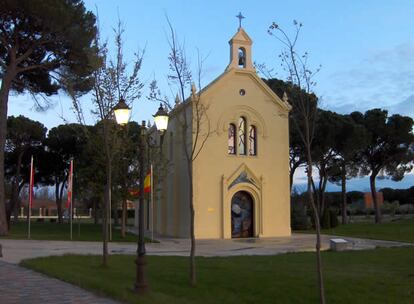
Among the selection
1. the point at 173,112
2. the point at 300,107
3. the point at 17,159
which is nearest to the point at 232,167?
the point at 173,112

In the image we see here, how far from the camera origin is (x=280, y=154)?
36562mm

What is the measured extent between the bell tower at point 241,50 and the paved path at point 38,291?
83.9ft

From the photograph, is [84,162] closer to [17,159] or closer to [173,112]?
[17,159]

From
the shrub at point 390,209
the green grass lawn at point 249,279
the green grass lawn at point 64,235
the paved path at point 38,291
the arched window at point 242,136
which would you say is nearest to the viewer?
the paved path at point 38,291

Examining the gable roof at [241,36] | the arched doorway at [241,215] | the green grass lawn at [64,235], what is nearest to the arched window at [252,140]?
the arched doorway at [241,215]

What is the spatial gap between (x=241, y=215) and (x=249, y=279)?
22.7 metres

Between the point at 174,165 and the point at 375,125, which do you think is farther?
the point at 375,125

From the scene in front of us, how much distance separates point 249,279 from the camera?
1240 centimetres

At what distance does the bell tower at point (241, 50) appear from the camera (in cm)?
3612

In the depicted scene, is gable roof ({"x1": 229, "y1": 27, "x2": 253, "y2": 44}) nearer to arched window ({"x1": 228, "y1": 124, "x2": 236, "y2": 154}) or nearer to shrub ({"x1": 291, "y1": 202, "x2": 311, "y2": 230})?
arched window ({"x1": 228, "y1": 124, "x2": 236, "y2": 154})

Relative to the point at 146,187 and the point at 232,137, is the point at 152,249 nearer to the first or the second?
the point at 146,187

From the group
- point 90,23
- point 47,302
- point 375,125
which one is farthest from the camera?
point 375,125

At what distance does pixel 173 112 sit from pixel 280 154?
23851 millimetres

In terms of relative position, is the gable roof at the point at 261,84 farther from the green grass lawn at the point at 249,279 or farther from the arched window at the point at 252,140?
the green grass lawn at the point at 249,279
